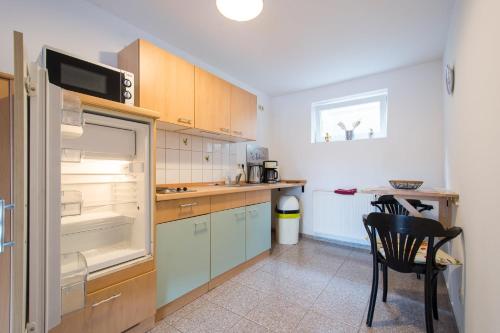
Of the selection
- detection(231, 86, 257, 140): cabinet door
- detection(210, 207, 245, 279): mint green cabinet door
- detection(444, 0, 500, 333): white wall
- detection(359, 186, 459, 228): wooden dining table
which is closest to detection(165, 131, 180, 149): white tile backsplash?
detection(231, 86, 257, 140): cabinet door

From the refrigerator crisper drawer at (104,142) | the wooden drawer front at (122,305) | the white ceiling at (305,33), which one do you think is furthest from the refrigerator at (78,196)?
the white ceiling at (305,33)

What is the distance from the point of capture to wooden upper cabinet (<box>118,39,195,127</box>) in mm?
1591

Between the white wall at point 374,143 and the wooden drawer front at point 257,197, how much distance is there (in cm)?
99

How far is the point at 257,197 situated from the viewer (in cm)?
241

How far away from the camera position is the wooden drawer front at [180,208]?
147cm

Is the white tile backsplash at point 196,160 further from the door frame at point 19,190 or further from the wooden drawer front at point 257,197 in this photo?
the door frame at point 19,190

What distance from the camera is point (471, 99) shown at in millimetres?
1104

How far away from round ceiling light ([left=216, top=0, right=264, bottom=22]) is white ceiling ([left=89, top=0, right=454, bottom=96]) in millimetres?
398

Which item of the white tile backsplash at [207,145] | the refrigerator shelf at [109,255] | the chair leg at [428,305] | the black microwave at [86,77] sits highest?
the black microwave at [86,77]

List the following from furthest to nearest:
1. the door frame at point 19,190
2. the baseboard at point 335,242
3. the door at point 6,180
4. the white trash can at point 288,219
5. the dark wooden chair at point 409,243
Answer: the white trash can at point 288,219, the baseboard at point 335,242, the dark wooden chair at point 409,243, the door at point 6,180, the door frame at point 19,190

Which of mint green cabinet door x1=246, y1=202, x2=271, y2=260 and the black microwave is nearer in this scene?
the black microwave

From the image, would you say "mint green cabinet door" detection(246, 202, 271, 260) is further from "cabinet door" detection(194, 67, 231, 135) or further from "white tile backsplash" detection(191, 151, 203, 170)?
"cabinet door" detection(194, 67, 231, 135)

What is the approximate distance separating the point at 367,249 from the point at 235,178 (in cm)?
194

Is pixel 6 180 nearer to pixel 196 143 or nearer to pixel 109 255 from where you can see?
pixel 109 255
